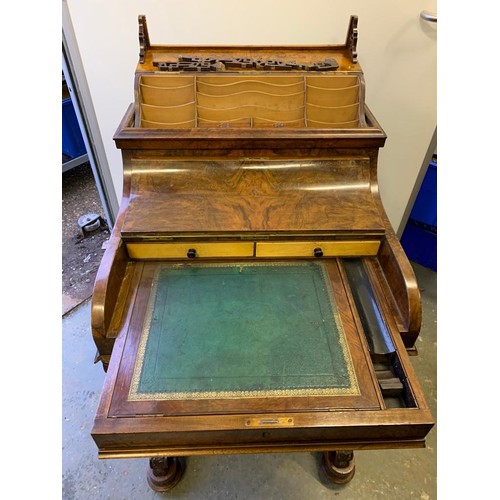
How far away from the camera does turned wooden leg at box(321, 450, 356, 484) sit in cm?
146

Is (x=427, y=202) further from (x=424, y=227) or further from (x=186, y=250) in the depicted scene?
(x=186, y=250)

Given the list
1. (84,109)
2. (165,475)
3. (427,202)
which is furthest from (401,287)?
(84,109)

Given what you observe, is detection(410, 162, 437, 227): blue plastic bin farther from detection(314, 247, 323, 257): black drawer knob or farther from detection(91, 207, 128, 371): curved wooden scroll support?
detection(91, 207, 128, 371): curved wooden scroll support

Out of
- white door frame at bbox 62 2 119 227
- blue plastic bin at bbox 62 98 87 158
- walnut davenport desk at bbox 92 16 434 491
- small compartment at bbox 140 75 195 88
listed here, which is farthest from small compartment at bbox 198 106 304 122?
blue plastic bin at bbox 62 98 87 158

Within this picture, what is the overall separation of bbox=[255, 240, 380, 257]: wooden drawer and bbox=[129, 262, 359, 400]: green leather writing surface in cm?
4

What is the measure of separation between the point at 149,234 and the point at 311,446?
728 millimetres

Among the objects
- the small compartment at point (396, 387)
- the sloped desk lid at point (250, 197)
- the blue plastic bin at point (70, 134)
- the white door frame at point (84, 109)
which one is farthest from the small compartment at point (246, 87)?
the blue plastic bin at point (70, 134)

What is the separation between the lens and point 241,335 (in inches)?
40.1

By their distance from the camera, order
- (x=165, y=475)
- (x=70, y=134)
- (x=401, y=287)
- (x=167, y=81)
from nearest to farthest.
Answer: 1. (x=401, y=287)
2. (x=167, y=81)
3. (x=165, y=475)
4. (x=70, y=134)

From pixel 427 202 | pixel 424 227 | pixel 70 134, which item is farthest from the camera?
pixel 70 134

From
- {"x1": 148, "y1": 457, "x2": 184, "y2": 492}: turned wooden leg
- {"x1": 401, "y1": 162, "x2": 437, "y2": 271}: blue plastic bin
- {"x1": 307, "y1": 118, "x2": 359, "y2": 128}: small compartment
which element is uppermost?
{"x1": 307, "y1": 118, "x2": 359, "y2": 128}: small compartment

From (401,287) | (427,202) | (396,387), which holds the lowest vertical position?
(427,202)

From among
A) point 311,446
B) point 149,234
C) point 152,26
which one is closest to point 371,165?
point 149,234

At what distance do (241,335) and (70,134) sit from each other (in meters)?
2.60
